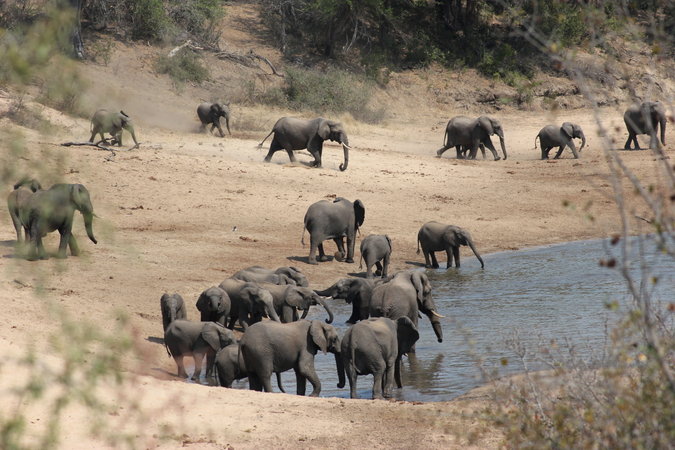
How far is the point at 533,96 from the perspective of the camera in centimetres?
3591

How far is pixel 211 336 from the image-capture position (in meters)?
10.4

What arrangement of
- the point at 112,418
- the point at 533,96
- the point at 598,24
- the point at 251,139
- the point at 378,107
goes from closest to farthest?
the point at 598,24
the point at 112,418
the point at 251,139
the point at 378,107
the point at 533,96

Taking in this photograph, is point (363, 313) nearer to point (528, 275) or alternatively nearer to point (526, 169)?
point (528, 275)

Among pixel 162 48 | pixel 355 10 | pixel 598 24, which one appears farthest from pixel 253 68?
pixel 598 24

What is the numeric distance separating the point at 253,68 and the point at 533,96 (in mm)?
9782

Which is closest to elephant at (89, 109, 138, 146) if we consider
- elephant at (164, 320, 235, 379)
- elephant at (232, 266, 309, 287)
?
elephant at (232, 266, 309, 287)

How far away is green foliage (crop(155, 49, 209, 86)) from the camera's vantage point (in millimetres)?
30703

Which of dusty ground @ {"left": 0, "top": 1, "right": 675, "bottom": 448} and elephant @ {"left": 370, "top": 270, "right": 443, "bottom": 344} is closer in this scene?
dusty ground @ {"left": 0, "top": 1, "right": 675, "bottom": 448}

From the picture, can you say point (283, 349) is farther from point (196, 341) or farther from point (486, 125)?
point (486, 125)

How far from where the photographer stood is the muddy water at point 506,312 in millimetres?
10273

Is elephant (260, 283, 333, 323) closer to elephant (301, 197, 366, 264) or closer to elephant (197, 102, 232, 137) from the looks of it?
elephant (301, 197, 366, 264)

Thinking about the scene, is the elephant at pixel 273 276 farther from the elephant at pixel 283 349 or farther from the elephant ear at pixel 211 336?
the elephant at pixel 283 349

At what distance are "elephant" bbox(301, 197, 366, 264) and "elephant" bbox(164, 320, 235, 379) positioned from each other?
550cm

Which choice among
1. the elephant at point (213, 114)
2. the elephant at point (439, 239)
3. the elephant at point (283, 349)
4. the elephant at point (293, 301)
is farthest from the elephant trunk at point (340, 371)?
the elephant at point (213, 114)
